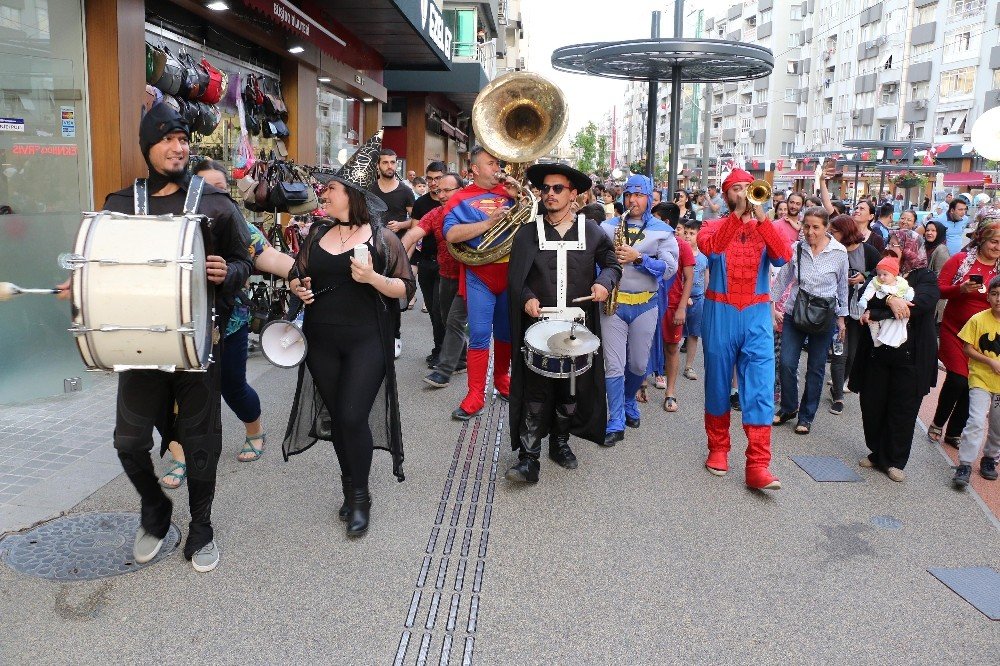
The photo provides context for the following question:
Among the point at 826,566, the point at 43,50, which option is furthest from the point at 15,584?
the point at 43,50

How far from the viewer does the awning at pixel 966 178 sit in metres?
40.8

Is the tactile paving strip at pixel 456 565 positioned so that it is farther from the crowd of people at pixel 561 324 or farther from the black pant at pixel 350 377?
the black pant at pixel 350 377

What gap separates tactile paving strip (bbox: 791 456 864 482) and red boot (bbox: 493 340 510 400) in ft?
7.23

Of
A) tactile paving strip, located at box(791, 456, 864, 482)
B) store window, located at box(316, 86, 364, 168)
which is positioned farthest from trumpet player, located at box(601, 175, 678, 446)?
store window, located at box(316, 86, 364, 168)

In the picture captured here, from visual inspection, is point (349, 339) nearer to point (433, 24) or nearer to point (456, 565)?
point (456, 565)

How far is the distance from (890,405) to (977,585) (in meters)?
1.78

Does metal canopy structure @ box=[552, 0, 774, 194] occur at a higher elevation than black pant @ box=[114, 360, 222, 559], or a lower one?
higher

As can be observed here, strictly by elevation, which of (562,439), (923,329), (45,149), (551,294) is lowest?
(562,439)

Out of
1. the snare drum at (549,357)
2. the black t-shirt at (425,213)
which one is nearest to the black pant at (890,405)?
the snare drum at (549,357)

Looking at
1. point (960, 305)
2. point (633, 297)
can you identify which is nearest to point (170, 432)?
point (633, 297)

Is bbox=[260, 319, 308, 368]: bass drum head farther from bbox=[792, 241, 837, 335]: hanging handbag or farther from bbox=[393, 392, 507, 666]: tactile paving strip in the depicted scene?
bbox=[792, 241, 837, 335]: hanging handbag

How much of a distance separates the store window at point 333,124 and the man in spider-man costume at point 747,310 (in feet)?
27.6

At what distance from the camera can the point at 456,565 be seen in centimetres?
406

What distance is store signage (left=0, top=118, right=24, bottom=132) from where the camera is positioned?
20.2 feet
